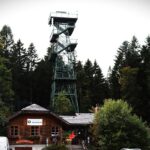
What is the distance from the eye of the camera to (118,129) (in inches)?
1484

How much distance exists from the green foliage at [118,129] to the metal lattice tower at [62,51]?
884 inches

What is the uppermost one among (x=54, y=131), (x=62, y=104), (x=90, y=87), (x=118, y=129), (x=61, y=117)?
(x=90, y=87)

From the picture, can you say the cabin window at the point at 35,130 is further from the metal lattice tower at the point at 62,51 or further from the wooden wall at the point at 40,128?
the metal lattice tower at the point at 62,51

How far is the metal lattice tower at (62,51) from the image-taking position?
6150 centimetres

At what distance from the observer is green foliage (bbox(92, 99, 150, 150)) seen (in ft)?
121

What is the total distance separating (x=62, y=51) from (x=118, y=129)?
1046 inches

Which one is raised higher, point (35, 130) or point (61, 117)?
point (61, 117)

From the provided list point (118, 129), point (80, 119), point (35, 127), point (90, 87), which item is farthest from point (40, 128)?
point (90, 87)

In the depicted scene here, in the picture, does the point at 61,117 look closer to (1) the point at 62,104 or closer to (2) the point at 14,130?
(2) the point at 14,130

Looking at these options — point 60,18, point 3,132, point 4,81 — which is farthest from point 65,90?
point 3,132

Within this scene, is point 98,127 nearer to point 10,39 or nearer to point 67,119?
point 67,119

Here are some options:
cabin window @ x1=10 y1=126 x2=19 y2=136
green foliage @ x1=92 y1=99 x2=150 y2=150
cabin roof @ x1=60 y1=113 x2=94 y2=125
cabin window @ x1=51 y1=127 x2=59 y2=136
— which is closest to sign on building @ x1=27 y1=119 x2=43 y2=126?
cabin window @ x1=10 y1=126 x2=19 y2=136

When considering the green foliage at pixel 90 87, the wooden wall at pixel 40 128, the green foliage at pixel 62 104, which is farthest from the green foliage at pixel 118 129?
the green foliage at pixel 90 87

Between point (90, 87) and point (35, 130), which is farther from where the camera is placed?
point (90, 87)
